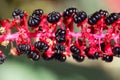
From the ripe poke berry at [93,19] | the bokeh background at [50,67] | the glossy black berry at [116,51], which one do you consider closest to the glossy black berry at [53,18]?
the ripe poke berry at [93,19]

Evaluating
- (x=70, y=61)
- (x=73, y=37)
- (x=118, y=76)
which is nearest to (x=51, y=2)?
(x=70, y=61)

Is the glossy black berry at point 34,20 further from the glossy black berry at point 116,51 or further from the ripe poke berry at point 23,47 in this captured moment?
the glossy black berry at point 116,51

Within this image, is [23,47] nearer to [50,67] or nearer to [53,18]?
[53,18]

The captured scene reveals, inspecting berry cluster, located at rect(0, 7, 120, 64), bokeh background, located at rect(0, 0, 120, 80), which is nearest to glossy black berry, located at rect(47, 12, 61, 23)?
berry cluster, located at rect(0, 7, 120, 64)

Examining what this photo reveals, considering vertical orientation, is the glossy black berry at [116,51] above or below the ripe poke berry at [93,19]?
below

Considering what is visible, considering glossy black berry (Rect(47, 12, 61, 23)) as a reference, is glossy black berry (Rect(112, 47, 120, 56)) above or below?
below

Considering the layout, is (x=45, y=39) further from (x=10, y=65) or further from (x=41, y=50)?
(x=10, y=65)

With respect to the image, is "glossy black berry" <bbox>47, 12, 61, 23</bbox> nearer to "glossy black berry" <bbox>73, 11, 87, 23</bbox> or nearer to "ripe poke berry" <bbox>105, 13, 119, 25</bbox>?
"glossy black berry" <bbox>73, 11, 87, 23</bbox>
